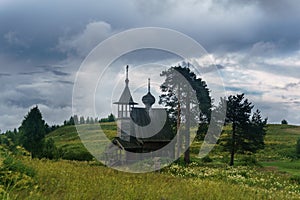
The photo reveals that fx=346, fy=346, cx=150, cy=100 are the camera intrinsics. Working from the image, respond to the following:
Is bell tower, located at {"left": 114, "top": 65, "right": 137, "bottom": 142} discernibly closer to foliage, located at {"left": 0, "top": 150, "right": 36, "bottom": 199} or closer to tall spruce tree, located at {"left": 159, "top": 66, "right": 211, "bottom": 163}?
tall spruce tree, located at {"left": 159, "top": 66, "right": 211, "bottom": 163}

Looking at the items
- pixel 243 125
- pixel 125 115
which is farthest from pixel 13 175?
pixel 243 125

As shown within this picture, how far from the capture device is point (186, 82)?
33438 millimetres

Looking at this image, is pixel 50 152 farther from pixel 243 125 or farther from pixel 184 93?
pixel 243 125

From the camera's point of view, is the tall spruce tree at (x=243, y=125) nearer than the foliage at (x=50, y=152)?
No

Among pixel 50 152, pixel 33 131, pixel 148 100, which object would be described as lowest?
pixel 50 152

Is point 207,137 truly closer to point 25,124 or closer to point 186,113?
point 186,113

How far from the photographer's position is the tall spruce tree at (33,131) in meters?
29.7

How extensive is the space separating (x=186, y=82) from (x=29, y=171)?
2438cm

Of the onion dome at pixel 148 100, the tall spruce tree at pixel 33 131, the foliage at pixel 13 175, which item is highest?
the onion dome at pixel 148 100

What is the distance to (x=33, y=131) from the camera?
3033cm

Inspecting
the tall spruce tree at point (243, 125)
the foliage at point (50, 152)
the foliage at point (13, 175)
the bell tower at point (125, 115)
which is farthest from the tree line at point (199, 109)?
the foliage at point (13, 175)

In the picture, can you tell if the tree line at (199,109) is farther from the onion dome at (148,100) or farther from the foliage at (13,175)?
the foliage at (13,175)

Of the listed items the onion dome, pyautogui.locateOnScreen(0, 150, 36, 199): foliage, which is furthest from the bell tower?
pyautogui.locateOnScreen(0, 150, 36, 199): foliage

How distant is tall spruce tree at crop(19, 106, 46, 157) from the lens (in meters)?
29.7
